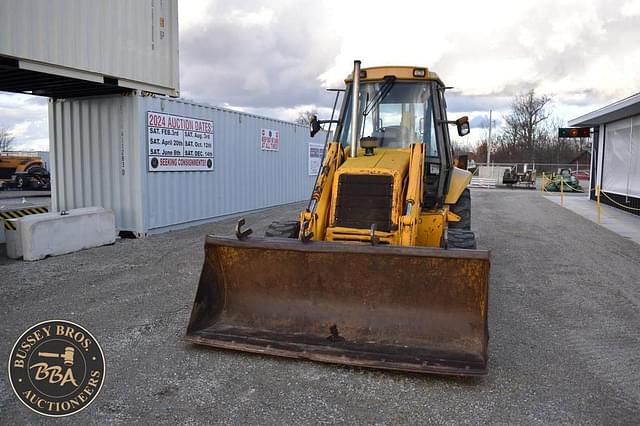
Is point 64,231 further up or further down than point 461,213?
further down

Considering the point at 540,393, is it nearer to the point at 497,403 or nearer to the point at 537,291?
the point at 497,403

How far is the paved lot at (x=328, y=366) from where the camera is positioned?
11.6ft

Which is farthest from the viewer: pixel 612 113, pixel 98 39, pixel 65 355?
pixel 612 113

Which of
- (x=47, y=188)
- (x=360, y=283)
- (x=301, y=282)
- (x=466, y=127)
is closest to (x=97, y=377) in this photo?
(x=301, y=282)

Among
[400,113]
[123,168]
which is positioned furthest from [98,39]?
[400,113]

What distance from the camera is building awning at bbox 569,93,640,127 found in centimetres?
1446

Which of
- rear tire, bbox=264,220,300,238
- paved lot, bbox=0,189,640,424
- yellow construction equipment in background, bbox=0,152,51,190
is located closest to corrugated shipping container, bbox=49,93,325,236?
paved lot, bbox=0,189,640,424

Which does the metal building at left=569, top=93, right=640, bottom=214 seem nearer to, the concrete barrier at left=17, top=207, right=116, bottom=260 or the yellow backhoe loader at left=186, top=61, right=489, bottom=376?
the yellow backhoe loader at left=186, top=61, right=489, bottom=376

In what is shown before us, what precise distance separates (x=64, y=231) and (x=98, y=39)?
3318 millimetres

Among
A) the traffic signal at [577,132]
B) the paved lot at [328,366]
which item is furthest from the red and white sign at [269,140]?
the traffic signal at [577,132]

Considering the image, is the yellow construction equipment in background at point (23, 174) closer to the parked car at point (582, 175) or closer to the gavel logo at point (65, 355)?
the gavel logo at point (65, 355)

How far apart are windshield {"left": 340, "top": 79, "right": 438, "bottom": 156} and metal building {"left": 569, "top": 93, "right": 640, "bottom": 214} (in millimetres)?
10560

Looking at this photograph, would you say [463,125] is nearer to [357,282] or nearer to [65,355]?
[357,282]

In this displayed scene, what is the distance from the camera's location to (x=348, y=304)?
14.8 feet
